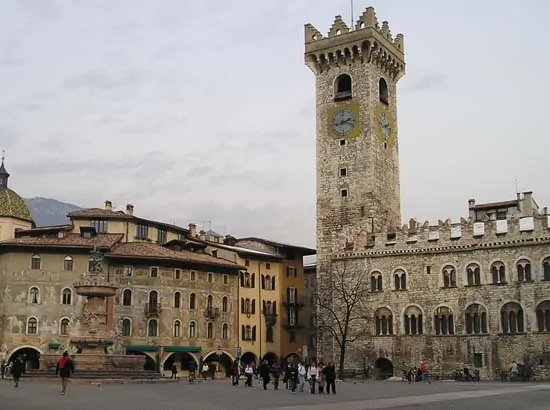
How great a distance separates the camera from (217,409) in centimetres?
2280

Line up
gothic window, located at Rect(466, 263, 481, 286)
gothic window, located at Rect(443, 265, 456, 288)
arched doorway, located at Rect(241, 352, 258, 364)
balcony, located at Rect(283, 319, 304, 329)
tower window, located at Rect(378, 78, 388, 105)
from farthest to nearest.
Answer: balcony, located at Rect(283, 319, 304, 329) < arched doorway, located at Rect(241, 352, 258, 364) < tower window, located at Rect(378, 78, 388, 105) < gothic window, located at Rect(443, 265, 456, 288) < gothic window, located at Rect(466, 263, 481, 286)

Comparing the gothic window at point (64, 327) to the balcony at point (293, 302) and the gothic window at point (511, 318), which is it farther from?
the gothic window at point (511, 318)

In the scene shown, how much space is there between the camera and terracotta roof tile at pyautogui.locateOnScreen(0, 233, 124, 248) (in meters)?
59.3

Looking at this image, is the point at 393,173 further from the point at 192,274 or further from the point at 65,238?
the point at 65,238

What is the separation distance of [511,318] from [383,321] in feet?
34.4

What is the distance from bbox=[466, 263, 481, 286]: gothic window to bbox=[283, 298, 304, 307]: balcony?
21.3 metres

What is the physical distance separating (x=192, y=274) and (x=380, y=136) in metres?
20.4

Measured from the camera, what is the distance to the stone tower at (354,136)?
2532 inches

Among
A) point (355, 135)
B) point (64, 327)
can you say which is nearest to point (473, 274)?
point (355, 135)

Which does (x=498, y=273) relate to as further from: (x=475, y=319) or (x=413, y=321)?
(x=413, y=321)

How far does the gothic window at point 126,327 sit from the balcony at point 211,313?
715cm

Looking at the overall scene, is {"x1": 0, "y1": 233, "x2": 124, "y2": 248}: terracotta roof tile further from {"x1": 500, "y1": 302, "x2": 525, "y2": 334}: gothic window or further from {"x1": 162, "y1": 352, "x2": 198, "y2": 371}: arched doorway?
{"x1": 500, "y1": 302, "x2": 525, "y2": 334}: gothic window

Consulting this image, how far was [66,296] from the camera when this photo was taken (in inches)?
2345

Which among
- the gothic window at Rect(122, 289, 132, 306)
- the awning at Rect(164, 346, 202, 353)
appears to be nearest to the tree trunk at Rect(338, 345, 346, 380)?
the awning at Rect(164, 346, 202, 353)
